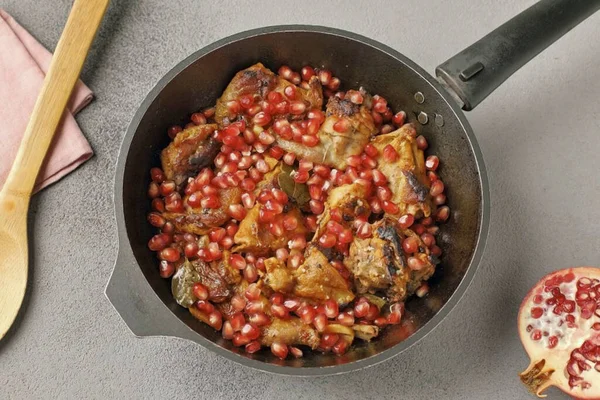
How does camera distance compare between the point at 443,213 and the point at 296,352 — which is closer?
the point at 296,352

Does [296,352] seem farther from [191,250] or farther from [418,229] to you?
[418,229]

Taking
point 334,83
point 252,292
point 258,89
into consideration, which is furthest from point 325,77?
point 252,292

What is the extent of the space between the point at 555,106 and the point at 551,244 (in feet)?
2.29

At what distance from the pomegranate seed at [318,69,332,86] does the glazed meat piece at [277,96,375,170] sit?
0.17 meters

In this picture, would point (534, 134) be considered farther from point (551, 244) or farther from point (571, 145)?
point (551, 244)

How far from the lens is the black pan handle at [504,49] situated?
2.48 m

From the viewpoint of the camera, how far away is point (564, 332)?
2.83 m

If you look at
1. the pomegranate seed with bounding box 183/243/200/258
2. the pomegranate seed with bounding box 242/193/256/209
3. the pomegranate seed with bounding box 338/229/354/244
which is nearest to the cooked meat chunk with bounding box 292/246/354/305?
the pomegranate seed with bounding box 338/229/354/244

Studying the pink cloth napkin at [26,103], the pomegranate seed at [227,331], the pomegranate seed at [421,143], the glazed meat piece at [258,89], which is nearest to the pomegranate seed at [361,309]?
the pomegranate seed at [227,331]

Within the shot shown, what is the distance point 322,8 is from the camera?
333cm

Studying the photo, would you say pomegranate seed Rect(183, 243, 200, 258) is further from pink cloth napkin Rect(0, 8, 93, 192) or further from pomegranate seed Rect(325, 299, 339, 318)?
pink cloth napkin Rect(0, 8, 93, 192)

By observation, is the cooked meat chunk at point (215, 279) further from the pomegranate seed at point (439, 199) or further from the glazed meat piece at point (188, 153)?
the pomegranate seed at point (439, 199)

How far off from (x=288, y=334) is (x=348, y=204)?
576 mm

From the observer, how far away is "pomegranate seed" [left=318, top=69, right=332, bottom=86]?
2947 mm
